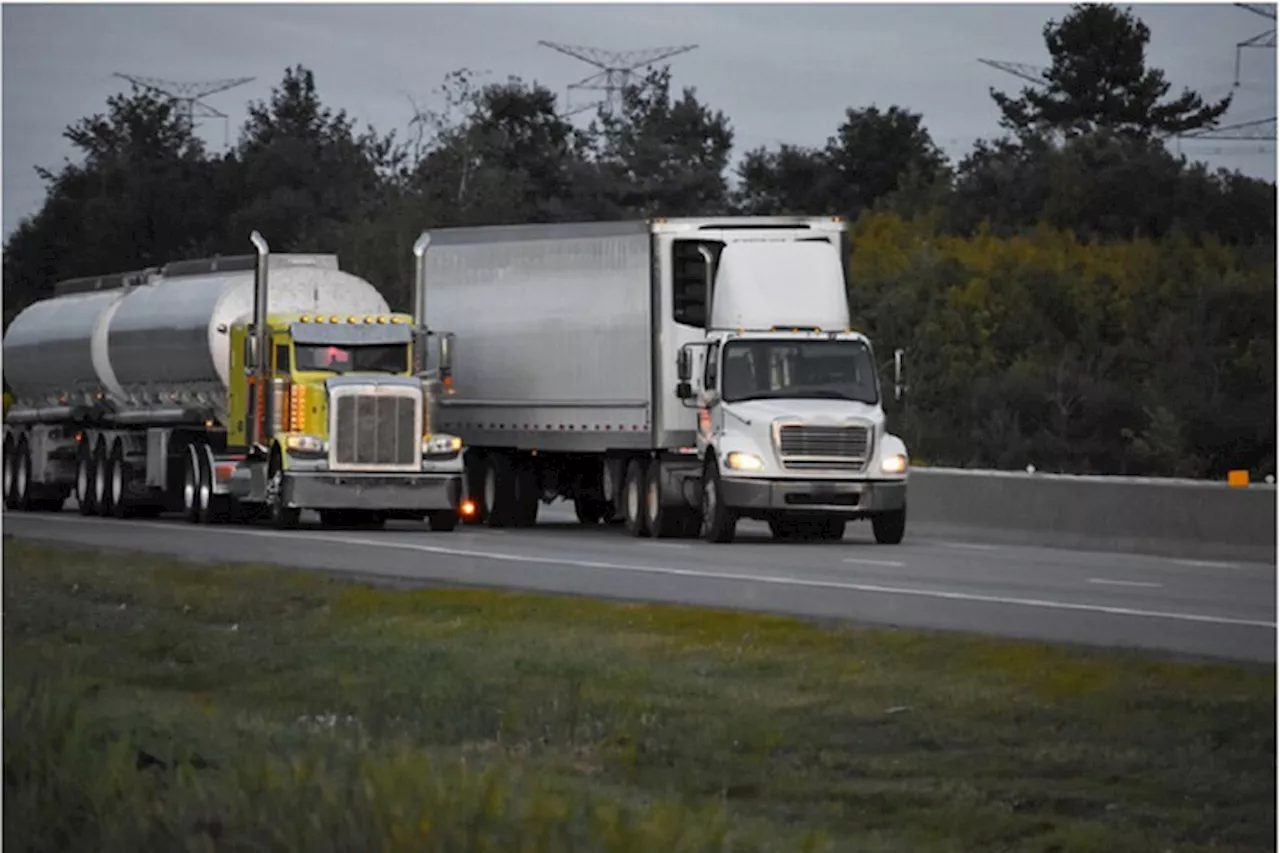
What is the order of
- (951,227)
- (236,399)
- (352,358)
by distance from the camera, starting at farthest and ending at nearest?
(951,227) → (236,399) → (352,358)

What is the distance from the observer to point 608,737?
13617 millimetres

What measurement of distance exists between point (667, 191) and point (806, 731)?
167 feet

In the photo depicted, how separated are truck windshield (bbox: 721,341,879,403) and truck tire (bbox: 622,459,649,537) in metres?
2.43

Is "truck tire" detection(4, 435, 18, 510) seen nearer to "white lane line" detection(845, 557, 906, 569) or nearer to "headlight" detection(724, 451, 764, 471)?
"headlight" detection(724, 451, 764, 471)

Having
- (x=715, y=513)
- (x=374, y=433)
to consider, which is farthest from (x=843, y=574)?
(x=374, y=433)

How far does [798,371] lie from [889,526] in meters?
2.01

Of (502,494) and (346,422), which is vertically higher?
(346,422)

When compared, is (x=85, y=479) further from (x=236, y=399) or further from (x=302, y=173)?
(x=302, y=173)

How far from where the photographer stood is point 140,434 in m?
40.0

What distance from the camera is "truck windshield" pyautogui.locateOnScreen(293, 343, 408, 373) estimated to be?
118ft

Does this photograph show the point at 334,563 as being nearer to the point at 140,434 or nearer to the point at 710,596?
the point at 710,596

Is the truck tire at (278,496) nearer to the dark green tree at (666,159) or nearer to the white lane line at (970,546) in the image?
the white lane line at (970,546)

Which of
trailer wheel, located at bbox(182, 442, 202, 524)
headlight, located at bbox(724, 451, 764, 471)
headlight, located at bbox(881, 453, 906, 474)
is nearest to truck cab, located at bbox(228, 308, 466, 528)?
trailer wheel, located at bbox(182, 442, 202, 524)

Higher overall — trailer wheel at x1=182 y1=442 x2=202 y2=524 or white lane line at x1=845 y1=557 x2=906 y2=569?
trailer wheel at x1=182 y1=442 x2=202 y2=524
